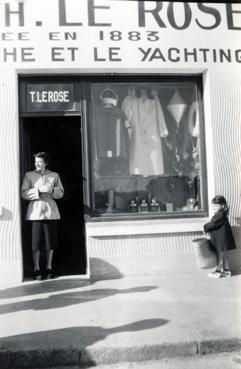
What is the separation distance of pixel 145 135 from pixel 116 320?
11.7 ft

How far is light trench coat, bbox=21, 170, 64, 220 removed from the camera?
7195 millimetres

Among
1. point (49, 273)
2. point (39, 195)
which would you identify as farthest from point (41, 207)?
point (49, 273)

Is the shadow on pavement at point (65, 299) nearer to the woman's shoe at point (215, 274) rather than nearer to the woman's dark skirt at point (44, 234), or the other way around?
the woman's shoe at point (215, 274)

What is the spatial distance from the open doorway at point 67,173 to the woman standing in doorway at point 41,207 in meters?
0.69

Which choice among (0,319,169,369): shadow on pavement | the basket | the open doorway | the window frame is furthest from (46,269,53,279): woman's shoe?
(0,319,169,369): shadow on pavement

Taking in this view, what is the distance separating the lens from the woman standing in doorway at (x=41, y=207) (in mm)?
7223

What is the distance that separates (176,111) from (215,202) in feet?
5.81

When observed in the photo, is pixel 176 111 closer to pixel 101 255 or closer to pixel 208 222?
pixel 208 222

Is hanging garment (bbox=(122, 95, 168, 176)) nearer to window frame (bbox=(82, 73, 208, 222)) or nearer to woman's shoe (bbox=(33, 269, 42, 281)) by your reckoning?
window frame (bbox=(82, 73, 208, 222))

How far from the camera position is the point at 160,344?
14.5 feet

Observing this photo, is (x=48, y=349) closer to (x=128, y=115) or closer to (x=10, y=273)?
(x=10, y=273)

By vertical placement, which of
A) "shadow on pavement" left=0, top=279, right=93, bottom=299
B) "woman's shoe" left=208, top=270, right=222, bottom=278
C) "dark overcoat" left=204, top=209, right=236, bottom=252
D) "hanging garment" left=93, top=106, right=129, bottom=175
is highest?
"hanging garment" left=93, top=106, right=129, bottom=175

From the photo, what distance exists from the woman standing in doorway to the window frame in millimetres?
508

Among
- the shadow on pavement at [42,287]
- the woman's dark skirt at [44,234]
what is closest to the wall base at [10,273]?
the shadow on pavement at [42,287]
